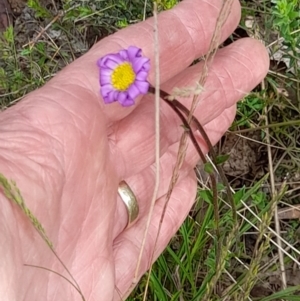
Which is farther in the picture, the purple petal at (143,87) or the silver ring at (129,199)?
the silver ring at (129,199)

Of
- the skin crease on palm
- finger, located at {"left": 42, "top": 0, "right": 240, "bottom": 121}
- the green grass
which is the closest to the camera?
the skin crease on palm

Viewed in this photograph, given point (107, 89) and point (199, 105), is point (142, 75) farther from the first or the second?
point (199, 105)

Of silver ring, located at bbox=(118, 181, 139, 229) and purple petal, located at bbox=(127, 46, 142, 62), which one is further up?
purple petal, located at bbox=(127, 46, 142, 62)

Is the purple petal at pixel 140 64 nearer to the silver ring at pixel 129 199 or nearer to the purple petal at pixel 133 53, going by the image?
the purple petal at pixel 133 53

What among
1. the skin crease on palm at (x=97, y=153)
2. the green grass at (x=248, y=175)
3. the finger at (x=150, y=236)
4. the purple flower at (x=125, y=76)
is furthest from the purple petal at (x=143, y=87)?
the finger at (x=150, y=236)

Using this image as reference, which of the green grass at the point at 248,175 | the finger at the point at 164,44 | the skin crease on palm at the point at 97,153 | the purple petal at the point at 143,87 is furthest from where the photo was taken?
the green grass at the point at 248,175

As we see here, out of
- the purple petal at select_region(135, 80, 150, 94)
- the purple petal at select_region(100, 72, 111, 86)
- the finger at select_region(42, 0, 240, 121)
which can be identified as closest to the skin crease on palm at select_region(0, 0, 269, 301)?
the finger at select_region(42, 0, 240, 121)

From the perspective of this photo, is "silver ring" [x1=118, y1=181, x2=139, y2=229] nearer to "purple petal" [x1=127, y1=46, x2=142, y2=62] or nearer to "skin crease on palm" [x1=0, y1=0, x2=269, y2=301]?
"skin crease on palm" [x1=0, y1=0, x2=269, y2=301]
